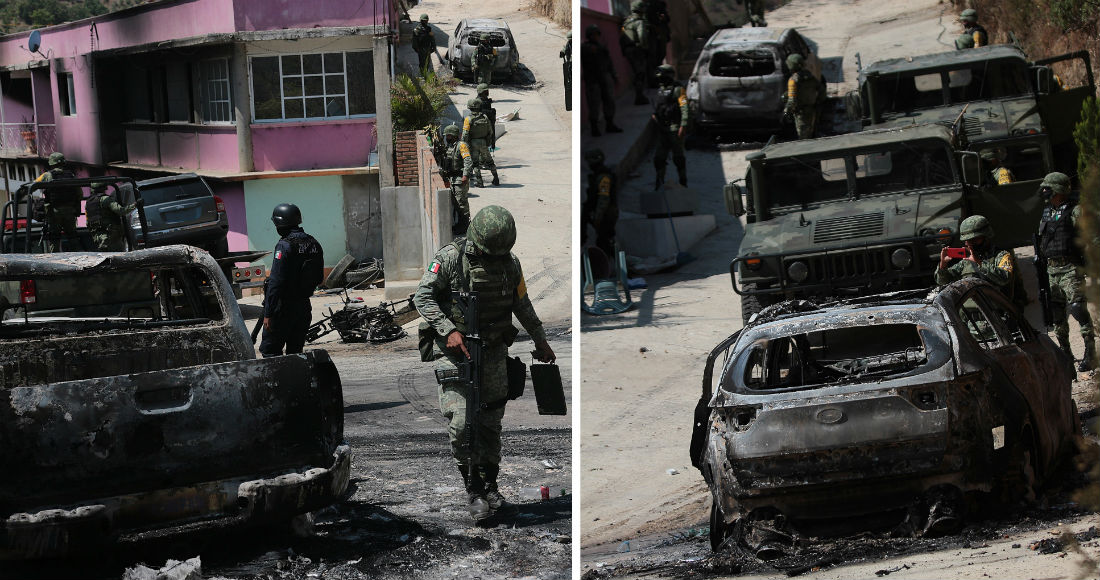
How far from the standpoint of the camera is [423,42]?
9.59m

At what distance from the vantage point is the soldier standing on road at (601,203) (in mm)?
12359

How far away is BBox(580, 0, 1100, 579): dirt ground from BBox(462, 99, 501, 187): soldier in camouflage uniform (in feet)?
5.79

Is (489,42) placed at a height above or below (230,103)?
above

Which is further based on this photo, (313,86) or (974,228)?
(313,86)

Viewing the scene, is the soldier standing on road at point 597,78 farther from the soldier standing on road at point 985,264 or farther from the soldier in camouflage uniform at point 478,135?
the soldier standing on road at point 985,264

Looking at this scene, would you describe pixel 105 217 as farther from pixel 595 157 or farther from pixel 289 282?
pixel 595 157

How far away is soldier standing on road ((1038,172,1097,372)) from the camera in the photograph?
768cm

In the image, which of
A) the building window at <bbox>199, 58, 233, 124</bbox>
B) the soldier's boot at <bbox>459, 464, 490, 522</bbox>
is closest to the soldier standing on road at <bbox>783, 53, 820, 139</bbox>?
the building window at <bbox>199, 58, 233, 124</bbox>

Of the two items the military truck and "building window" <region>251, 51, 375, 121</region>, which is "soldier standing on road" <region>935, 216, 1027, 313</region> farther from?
"building window" <region>251, 51, 375, 121</region>

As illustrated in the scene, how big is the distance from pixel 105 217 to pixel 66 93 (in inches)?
49.9

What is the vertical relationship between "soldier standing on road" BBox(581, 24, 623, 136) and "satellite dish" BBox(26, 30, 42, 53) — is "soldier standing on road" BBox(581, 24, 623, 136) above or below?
below

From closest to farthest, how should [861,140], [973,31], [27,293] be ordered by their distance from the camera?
[27,293]
[861,140]
[973,31]

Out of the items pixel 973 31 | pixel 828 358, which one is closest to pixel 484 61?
pixel 828 358

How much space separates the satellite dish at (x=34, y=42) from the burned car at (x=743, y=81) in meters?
7.79
